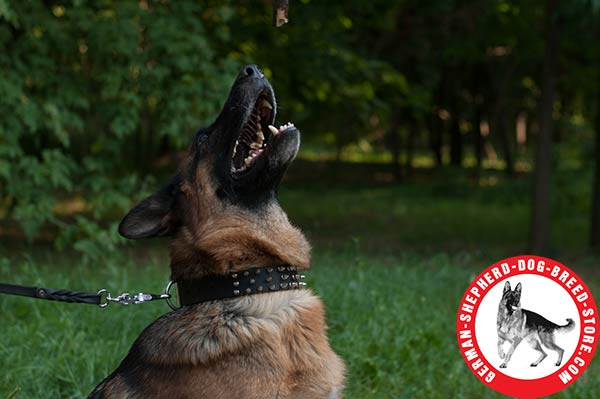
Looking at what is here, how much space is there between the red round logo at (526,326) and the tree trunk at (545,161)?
7.75 metres

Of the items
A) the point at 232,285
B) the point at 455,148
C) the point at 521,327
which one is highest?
the point at 232,285

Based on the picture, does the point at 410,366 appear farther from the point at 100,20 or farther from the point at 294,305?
the point at 100,20

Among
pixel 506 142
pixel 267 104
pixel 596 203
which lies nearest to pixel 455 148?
pixel 506 142

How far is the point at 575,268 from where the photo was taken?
11.7 meters

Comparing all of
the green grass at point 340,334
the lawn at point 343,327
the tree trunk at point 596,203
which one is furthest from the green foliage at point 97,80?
the tree trunk at point 596,203

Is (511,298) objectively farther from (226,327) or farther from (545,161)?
(545,161)

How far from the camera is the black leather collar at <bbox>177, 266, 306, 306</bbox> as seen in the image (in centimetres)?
323

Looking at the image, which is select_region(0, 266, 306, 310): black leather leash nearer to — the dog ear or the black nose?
the black nose

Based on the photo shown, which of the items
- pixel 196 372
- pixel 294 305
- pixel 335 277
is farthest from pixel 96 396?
pixel 335 277

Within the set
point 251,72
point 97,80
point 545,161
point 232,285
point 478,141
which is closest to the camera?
point 232,285

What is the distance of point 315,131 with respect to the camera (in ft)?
73.8

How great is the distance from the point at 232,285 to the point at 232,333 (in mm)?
214

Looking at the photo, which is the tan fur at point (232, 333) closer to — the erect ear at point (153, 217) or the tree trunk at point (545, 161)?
the erect ear at point (153, 217)

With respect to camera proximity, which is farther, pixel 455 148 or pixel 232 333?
pixel 455 148
